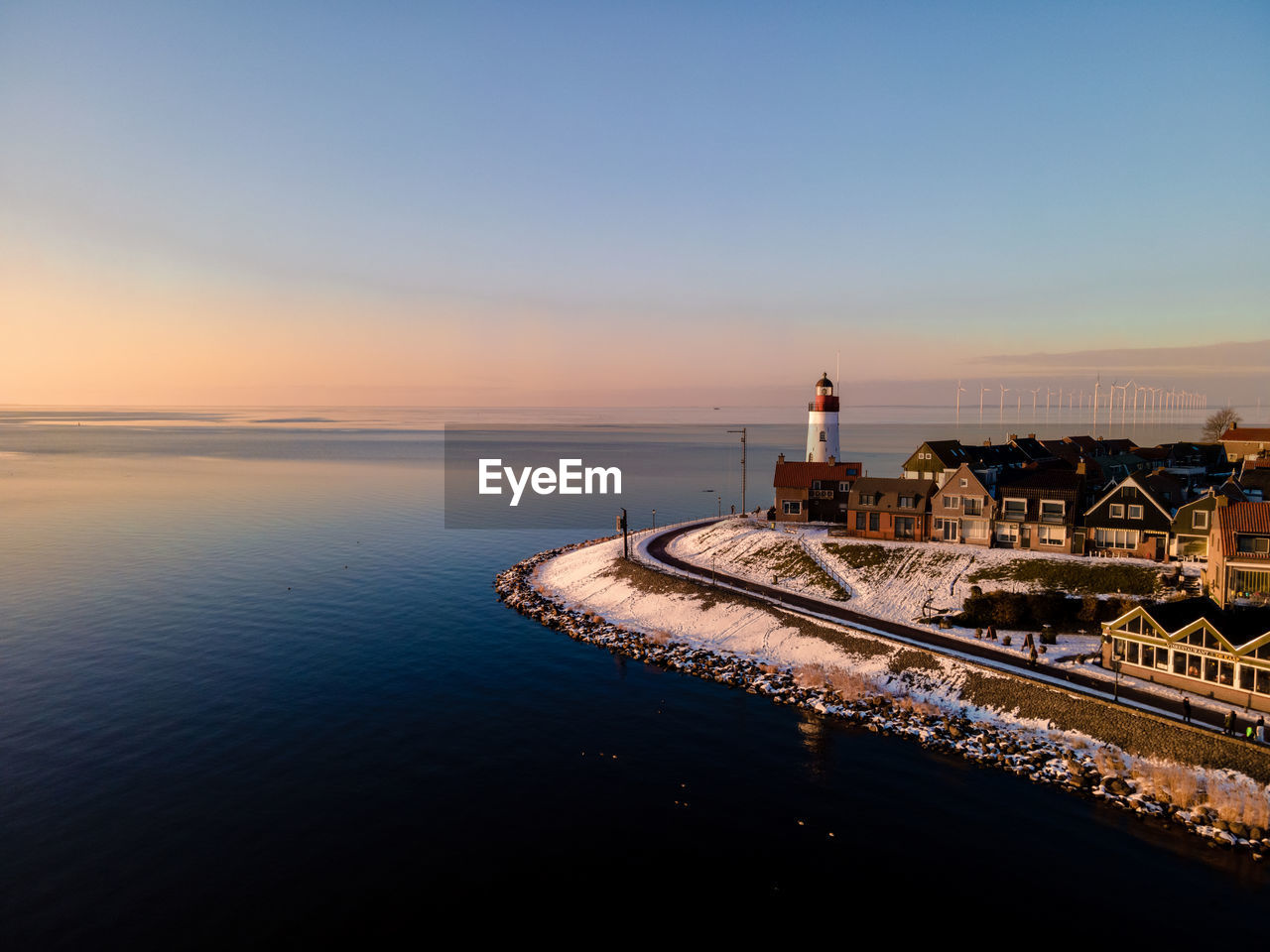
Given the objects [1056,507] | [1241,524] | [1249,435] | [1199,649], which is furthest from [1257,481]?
[1249,435]

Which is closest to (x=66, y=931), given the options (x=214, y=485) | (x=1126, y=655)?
(x=1126, y=655)

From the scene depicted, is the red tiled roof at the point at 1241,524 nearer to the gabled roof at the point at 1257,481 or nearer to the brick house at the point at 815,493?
the gabled roof at the point at 1257,481

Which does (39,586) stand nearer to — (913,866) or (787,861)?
(787,861)

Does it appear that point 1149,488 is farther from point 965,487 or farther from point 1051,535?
point 965,487

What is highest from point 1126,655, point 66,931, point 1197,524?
point 1197,524

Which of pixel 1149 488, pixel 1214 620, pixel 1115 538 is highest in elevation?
pixel 1149 488

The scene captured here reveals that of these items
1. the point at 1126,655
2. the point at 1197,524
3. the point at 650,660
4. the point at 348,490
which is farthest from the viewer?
the point at 348,490
